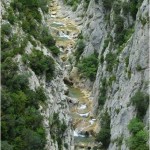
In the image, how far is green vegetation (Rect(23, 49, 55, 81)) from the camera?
59.4m

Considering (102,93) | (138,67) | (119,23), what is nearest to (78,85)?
(102,93)

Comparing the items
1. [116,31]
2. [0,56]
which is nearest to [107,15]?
[116,31]

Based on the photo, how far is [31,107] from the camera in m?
54.5

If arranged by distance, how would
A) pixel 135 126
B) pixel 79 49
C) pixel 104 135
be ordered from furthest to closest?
pixel 79 49 → pixel 104 135 → pixel 135 126

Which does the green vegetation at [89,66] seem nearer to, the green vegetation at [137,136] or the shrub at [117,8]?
the shrub at [117,8]

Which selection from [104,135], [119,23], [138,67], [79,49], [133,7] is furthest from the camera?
[79,49]

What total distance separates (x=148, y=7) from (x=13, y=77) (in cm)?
2217

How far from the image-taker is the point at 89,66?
92.6 metres

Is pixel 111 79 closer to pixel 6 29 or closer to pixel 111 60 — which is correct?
pixel 111 60

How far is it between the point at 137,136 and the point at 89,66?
40.3m

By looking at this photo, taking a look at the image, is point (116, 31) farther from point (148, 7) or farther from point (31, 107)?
point (31, 107)

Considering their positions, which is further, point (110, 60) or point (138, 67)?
point (110, 60)

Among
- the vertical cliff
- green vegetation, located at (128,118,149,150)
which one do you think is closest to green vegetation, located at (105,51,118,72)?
the vertical cliff

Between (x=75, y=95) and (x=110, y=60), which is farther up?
(x=110, y=60)
